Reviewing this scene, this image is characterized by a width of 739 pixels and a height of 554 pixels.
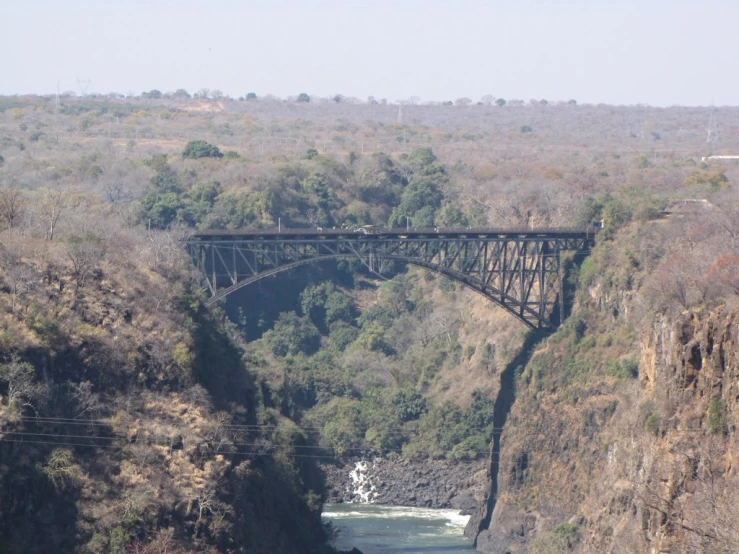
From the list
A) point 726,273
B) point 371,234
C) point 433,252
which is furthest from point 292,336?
point 726,273

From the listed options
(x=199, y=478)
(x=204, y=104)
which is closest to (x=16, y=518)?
(x=199, y=478)

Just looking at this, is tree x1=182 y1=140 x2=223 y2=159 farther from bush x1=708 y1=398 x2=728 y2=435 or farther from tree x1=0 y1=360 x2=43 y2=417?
bush x1=708 y1=398 x2=728 y2=435

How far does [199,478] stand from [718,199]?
1672 inches

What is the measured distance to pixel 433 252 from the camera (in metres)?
74.1

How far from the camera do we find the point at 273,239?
7162 cm

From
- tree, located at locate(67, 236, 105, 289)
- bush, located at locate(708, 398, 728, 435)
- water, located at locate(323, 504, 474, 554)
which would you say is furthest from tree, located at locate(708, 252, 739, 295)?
A: tree, located at locate(67, 236, 105, 289)

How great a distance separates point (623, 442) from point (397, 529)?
15.0 metres

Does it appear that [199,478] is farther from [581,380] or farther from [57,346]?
[581,380]

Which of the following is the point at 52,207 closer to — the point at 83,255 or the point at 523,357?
the point at 83,255

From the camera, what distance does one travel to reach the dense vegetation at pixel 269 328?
164 feet

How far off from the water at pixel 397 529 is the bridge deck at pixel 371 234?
1268cm

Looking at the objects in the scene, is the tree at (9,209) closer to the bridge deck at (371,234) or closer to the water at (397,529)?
the bridge deck at (371,234)

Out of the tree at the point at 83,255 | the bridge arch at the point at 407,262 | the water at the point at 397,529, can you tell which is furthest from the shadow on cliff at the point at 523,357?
the tree at the point at 83,255

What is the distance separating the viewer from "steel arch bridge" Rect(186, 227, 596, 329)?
70.4 metres
